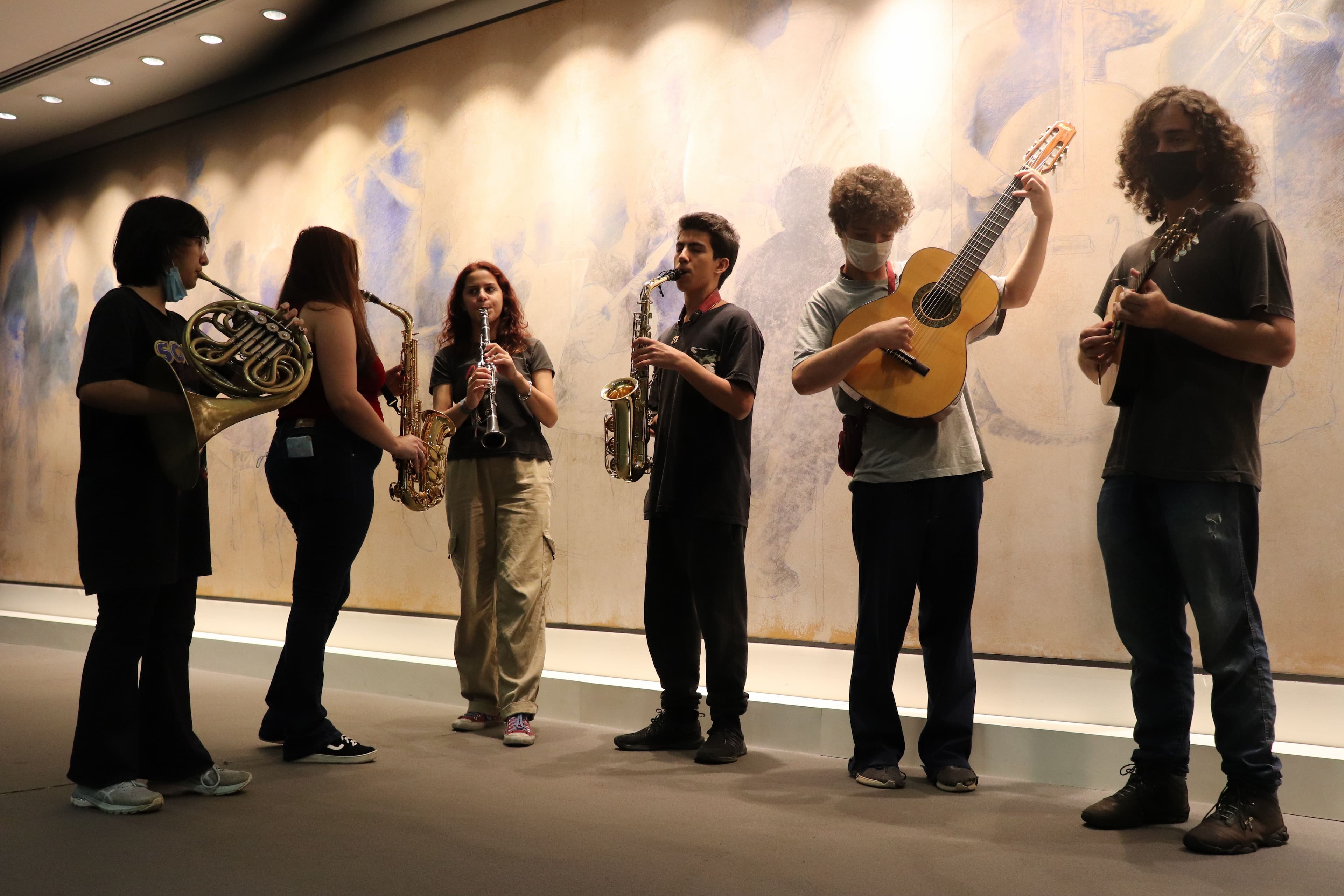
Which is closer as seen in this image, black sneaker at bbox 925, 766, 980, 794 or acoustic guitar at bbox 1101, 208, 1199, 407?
acoustic guitar at bbox 1101, 208, 1199, 407

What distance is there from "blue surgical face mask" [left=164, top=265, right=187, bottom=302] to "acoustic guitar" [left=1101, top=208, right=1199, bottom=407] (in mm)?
2284

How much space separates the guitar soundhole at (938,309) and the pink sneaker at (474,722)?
2.04 m

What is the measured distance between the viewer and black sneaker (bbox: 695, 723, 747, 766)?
3189 mm

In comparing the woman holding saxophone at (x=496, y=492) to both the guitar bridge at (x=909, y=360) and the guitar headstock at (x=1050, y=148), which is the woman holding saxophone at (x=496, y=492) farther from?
the guitar headstock at (x=1050, y=148)

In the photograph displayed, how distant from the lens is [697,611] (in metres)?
3.39

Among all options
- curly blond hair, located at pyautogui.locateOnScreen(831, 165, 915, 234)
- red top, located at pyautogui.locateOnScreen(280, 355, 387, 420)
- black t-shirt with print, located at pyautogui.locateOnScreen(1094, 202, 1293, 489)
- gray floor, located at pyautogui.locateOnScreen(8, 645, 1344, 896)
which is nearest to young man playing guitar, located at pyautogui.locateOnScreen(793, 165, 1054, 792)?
curly blond hair, located at pyautogui.locateOnScreen(831, 165, 915, 234)

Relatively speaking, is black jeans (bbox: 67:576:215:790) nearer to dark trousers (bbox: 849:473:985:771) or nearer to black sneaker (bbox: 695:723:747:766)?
black sneaker (bbox: 695:723:747:766)

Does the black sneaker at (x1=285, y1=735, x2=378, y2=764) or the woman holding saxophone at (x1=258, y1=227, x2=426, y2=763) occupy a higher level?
the woman holding saxophone at (x1=258, y1=227, x2=426, y2=763)

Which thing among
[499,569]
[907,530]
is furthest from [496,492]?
[907,530]

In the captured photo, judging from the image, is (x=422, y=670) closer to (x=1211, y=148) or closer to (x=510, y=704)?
(x=510, y=704)

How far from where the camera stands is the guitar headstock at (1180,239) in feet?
7.98

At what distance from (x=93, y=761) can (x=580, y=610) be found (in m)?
2.45

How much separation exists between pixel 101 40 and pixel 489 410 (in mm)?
3841

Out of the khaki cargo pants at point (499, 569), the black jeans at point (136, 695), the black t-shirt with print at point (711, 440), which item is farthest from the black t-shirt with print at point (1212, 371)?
the black jeans at point (136, 695)
